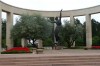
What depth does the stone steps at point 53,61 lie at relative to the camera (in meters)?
10.5

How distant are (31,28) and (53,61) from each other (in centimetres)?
1956

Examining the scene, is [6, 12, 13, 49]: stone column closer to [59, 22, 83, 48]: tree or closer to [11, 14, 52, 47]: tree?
[11, 14, 52, 47]: tree

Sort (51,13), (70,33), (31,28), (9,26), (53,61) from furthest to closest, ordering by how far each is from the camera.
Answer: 1. (51,13)
2. (70,33)
3. (9,26)
4. (31,28)
5. (53,61)

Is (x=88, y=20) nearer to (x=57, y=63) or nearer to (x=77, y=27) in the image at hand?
(x=77, y=27)

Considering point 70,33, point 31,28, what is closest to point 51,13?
point 70,33

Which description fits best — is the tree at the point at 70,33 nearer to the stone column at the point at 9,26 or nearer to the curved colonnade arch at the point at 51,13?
the curved colonnade arch at the point at 51,13

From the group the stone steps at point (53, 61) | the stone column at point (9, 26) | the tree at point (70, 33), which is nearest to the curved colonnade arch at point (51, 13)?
the stone column at point (9, 26)

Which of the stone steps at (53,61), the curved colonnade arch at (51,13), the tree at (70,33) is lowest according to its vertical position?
the stone steps at (53,61)

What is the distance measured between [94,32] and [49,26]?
974 inches

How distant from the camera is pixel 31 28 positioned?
98.9 ft

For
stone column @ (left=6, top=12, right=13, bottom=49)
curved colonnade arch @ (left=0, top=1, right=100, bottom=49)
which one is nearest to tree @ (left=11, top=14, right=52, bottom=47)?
stone column @ (left=6, top=12, right=13, bottom=49)

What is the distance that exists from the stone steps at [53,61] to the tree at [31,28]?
1901 cm

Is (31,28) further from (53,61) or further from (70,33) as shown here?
(53,61)

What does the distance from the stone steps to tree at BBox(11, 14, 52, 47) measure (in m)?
19.0
